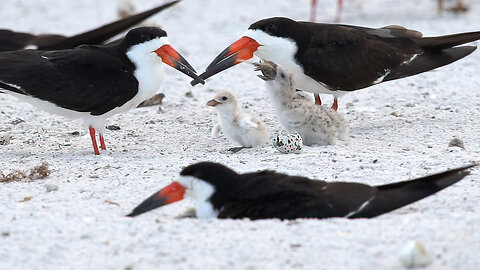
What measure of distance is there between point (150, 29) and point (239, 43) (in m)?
0.84

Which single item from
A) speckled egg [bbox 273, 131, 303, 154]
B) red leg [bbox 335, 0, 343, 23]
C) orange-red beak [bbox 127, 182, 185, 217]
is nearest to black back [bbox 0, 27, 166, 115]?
speckled egg [bbox 273, 131, 303, 154]

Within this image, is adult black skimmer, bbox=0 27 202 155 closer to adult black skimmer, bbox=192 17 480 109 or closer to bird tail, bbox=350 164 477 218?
adult black skimmer, bbox=192 17 480 109

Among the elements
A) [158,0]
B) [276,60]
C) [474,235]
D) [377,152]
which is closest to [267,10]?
[158,0]

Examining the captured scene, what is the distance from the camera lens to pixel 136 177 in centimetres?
512

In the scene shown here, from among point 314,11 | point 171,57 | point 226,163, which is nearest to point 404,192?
point 226,163

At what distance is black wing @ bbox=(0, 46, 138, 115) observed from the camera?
19.2 feet

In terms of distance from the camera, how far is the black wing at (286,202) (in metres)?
4.04

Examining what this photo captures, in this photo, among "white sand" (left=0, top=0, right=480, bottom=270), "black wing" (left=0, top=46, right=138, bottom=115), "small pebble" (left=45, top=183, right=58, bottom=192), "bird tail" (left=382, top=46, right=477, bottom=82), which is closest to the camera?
"white sand" (left=0, top=0, right=480, bottom=270)

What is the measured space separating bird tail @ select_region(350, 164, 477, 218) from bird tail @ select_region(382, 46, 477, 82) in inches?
110

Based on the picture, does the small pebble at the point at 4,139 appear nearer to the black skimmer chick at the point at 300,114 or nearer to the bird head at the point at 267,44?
the bird head at the point at 267,44

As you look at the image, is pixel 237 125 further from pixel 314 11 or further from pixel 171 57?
pixel 314 11

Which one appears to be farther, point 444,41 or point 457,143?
point 444,41

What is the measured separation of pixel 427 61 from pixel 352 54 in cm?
76

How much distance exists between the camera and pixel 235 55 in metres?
6.60
